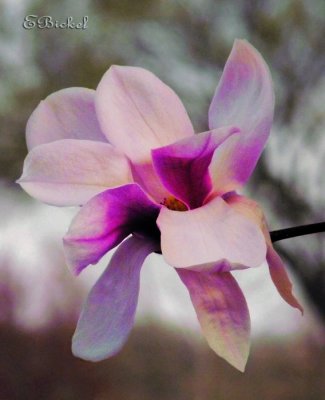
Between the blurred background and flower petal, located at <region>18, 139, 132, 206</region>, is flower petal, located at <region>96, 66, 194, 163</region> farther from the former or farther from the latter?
the blurred background

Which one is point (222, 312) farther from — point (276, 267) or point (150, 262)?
point (150, 262)

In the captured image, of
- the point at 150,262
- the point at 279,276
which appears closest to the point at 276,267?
the point at 279,276

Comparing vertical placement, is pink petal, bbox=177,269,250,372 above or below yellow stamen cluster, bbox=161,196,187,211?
below

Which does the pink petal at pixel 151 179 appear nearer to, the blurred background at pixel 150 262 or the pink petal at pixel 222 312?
the pink petal at pixel 222 312

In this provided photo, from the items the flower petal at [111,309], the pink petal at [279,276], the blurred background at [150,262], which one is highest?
the pink petal at [279,276]

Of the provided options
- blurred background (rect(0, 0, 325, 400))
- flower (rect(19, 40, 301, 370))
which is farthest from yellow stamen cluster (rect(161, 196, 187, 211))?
blurred background (rect(0, 0, 325, 400))

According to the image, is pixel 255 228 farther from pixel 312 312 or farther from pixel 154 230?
pixel 312 312

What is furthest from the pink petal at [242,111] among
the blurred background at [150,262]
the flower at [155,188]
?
the blurred background at [150,262]

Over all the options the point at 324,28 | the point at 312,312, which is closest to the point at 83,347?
the point at 312,312
